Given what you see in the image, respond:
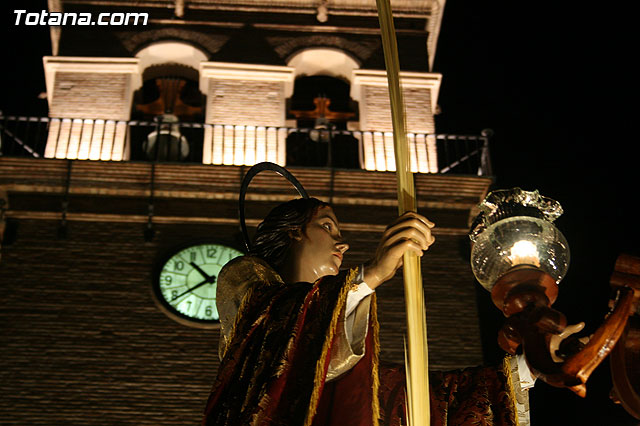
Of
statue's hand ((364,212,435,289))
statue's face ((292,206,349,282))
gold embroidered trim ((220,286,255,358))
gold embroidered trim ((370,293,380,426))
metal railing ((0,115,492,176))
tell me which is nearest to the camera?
statue's hand ((364,212,435,289))

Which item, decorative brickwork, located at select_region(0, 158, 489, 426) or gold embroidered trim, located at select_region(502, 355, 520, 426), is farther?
decorative brickwork, located at select_region(0, 158, 489, 426)

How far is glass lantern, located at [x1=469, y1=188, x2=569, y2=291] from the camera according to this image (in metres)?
3.81

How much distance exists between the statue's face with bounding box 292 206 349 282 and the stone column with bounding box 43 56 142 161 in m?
9.49

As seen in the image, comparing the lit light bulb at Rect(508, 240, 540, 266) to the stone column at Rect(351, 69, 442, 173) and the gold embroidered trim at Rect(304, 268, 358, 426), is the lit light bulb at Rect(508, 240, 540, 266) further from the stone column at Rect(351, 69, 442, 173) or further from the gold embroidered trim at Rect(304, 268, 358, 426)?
the stone column at Rect(351, 69, 442, 173)

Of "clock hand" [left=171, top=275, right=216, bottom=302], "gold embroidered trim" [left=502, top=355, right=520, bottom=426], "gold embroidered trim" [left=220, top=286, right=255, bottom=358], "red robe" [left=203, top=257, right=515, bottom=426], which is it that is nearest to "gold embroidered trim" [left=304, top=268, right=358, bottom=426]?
"red robe" [left=203, top=257, right=515, bottom=426]

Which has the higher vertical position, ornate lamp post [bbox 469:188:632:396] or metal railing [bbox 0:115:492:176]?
metal railing [bbox 0:115:492:176]

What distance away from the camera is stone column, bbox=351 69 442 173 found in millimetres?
15102

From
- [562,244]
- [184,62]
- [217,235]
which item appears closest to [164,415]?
[217,235]

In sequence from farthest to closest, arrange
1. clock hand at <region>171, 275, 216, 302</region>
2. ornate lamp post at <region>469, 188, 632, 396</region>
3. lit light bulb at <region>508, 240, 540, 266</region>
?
clock hand at <region>171, 275, 216, 302</region>
lit light bulb at <region>508, 240, 540, 266</region>
ornate lamp post at <region>469, 188, 632, 396</region>

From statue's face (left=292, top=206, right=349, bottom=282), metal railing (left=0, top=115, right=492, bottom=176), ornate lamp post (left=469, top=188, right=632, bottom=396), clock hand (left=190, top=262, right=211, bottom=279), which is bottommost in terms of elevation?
ornate lamp post (left=469, top=188, right=632, bottom=396)

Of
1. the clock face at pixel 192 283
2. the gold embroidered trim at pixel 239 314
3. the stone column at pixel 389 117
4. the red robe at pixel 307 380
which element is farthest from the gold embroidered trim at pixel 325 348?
the stone column at pixel 389 117

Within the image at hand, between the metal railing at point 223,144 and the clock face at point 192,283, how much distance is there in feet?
5.26

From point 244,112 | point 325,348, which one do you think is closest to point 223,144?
point 244,112

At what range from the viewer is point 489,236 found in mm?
3992
